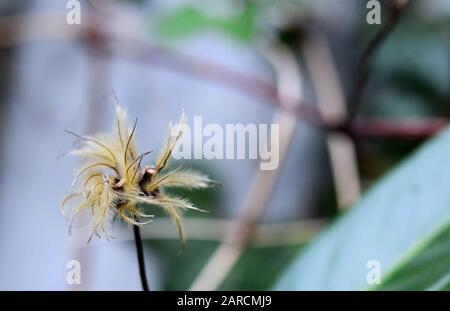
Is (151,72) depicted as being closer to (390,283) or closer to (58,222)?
(58,222)

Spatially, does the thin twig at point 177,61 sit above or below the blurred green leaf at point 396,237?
above

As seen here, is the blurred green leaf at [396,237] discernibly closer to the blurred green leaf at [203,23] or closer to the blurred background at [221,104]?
the blurred background at [221,104]

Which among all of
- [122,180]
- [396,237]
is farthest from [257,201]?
[122,180]

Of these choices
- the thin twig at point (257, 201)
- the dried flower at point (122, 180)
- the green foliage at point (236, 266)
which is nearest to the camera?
the dried flower at point (122, 180)

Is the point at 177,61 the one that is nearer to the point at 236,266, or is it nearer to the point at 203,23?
the point at 203,23

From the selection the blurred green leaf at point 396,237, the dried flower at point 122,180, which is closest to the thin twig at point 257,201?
the blurred green leaf at point 396,237

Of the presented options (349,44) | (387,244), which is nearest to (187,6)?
(349,44)
